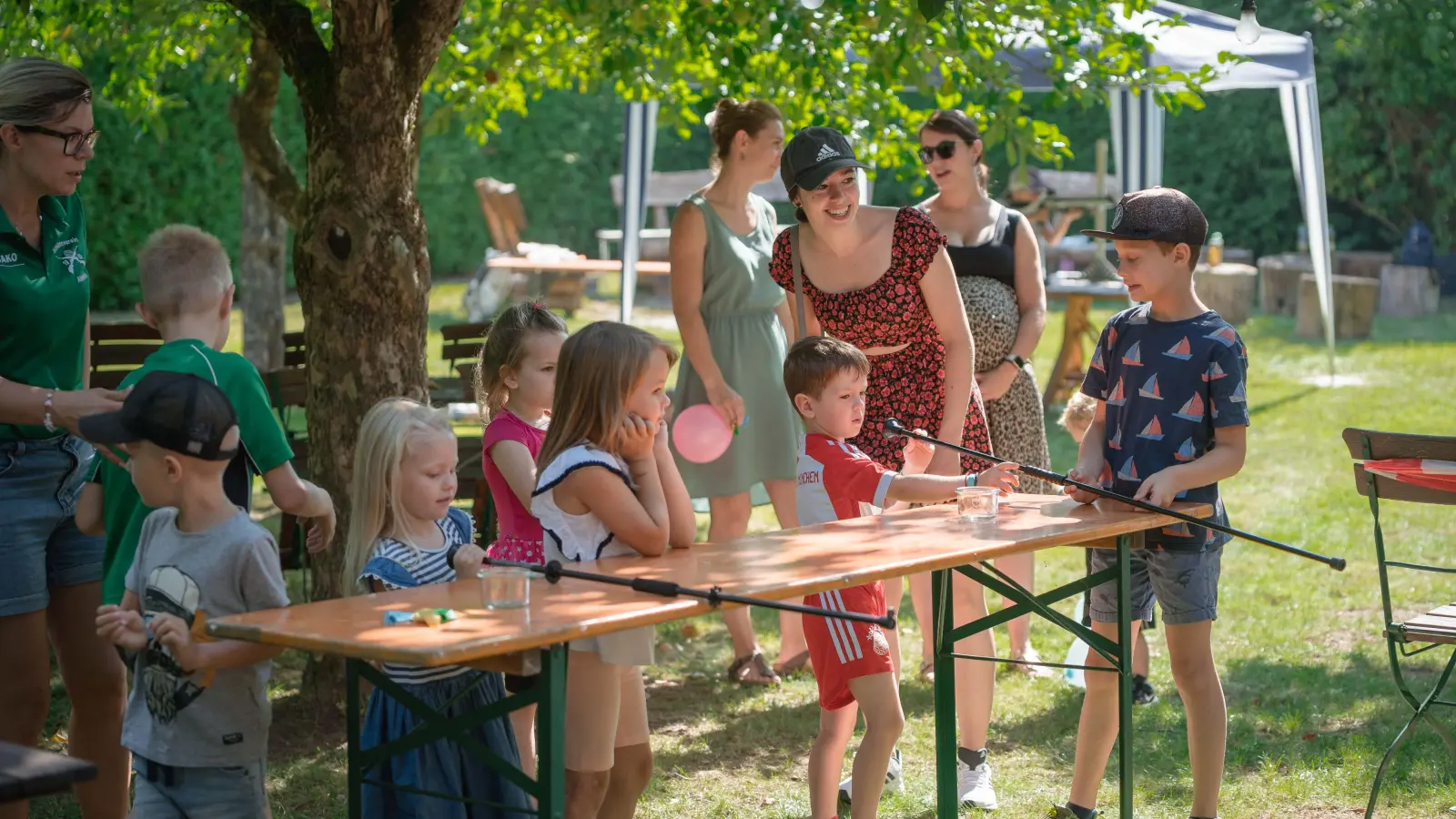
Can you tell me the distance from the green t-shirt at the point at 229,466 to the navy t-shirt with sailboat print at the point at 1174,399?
192cm

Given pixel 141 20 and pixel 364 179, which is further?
pixel 141 20

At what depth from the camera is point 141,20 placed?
670 cm

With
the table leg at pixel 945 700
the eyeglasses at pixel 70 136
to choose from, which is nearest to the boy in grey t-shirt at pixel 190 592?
the eyeglasses at pixel 70 136

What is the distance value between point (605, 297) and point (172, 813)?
52.2 ft

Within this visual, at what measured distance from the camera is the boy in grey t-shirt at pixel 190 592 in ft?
8.87

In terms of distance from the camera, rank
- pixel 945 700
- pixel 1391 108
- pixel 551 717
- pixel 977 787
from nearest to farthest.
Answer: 1. pixel 551 717
2. pixel 945 700
3. pixel 977 787
4. pixel 1391 108

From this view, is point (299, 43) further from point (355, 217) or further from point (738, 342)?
point (738, 342)

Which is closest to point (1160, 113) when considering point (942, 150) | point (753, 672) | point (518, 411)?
point (942, 150)

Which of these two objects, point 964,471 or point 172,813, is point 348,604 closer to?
point 172,813

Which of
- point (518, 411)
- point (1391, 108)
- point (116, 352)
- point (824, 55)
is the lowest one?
point (116, 352)

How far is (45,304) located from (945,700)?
220 cm

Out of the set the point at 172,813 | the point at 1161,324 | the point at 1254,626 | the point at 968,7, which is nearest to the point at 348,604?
the point at 172,813

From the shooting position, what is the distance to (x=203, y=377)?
303 cm

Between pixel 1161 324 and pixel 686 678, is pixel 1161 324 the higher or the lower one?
the higher one
